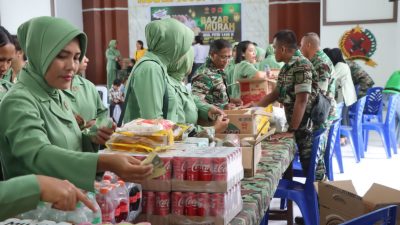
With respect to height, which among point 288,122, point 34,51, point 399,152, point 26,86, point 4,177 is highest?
point 34,51

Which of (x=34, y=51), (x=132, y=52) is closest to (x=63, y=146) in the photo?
(x=34, y=51)

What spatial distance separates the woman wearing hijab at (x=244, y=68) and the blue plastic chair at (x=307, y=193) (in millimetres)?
1054

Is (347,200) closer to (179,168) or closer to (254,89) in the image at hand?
(179,168)

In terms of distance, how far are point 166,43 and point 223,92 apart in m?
1.28

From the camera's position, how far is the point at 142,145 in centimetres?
159

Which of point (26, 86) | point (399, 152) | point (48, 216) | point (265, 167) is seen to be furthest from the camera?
point (399, 152)

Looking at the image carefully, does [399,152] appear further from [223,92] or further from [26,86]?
[26,86]

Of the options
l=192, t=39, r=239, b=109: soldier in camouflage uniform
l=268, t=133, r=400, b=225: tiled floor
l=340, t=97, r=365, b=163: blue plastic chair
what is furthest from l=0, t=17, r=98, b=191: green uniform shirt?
l=340, t=97, r=365, b=163: blue plastic chair

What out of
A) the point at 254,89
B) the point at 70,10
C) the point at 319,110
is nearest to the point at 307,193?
the point at 319,110

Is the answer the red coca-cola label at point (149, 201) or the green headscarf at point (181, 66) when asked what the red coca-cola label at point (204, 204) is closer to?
the red coca-cola label at point (149, 201)

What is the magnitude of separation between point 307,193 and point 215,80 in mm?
1076

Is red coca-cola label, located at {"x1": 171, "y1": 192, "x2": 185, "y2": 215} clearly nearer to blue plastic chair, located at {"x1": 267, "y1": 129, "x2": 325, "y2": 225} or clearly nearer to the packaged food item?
the packaged food item

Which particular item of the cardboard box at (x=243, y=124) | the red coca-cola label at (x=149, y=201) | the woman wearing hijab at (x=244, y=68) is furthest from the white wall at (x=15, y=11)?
the red coca-cola label at (x=149, y=201)

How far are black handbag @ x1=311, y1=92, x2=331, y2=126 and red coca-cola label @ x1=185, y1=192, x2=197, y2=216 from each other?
2.12m
